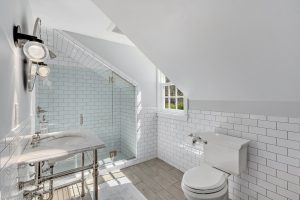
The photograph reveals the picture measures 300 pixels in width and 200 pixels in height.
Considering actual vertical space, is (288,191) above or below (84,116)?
below

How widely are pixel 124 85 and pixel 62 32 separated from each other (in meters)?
1.32

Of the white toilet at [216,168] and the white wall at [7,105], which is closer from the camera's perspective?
the white wall at [7,105]

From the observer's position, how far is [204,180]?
1587mm

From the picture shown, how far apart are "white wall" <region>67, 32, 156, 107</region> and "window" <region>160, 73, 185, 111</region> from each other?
199mm

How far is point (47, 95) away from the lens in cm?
276

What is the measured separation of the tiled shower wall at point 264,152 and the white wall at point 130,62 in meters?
1.11

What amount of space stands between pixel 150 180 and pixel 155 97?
148 cm

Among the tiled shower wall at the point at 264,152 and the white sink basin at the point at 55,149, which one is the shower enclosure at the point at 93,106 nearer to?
the white sink basin at the point at 55,149

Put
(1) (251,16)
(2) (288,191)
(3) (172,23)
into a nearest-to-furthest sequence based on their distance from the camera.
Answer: (1) (251,16)
(3) (172,23)
(2) (288,191)

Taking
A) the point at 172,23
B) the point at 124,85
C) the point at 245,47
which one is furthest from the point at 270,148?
the point at 124,85

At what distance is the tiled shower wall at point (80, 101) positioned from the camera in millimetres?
2814

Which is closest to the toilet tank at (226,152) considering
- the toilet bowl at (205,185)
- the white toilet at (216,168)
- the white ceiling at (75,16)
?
the white toilet at (216,168)

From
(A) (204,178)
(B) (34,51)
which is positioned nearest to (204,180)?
(A) (204,178)

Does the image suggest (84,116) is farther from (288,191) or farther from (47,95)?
(288,191)
